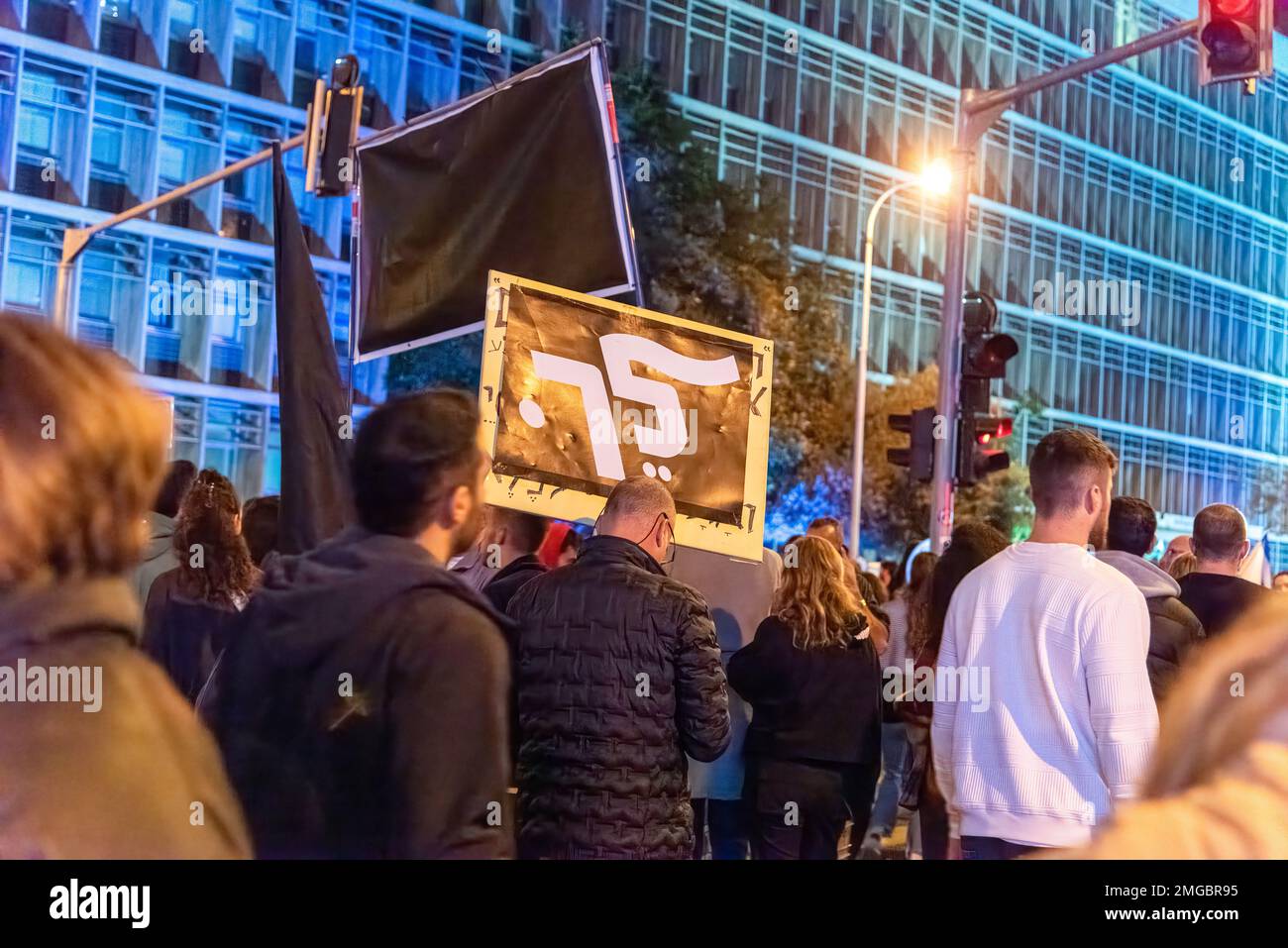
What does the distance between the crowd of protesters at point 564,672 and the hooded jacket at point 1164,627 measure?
0.01 meters

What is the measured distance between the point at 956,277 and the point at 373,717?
11978mm

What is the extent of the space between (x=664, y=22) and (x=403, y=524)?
151 feet

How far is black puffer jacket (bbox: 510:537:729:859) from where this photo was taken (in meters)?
4.82

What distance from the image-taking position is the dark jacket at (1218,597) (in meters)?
6.46

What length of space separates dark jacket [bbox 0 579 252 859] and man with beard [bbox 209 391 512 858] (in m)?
1.04

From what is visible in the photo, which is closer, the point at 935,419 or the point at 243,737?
the point at 243,737

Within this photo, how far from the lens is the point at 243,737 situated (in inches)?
121

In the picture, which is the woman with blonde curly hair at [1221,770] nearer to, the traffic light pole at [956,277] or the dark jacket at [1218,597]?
the dark jacket at [1218,597]

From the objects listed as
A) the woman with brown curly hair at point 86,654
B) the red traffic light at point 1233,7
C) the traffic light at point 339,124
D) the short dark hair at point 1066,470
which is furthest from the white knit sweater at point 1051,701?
the traffic light at point 339,124

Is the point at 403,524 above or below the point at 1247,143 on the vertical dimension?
below

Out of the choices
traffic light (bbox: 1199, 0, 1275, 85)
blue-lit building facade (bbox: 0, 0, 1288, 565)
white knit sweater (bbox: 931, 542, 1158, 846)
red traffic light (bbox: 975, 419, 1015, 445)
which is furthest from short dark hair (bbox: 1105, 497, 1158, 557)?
blue-lit building facade (bbox: 0, 0, 1288, 565)

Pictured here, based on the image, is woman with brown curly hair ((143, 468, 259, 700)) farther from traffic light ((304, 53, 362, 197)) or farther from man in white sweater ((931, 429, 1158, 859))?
traffic light ((304, 53, 362, 197))
